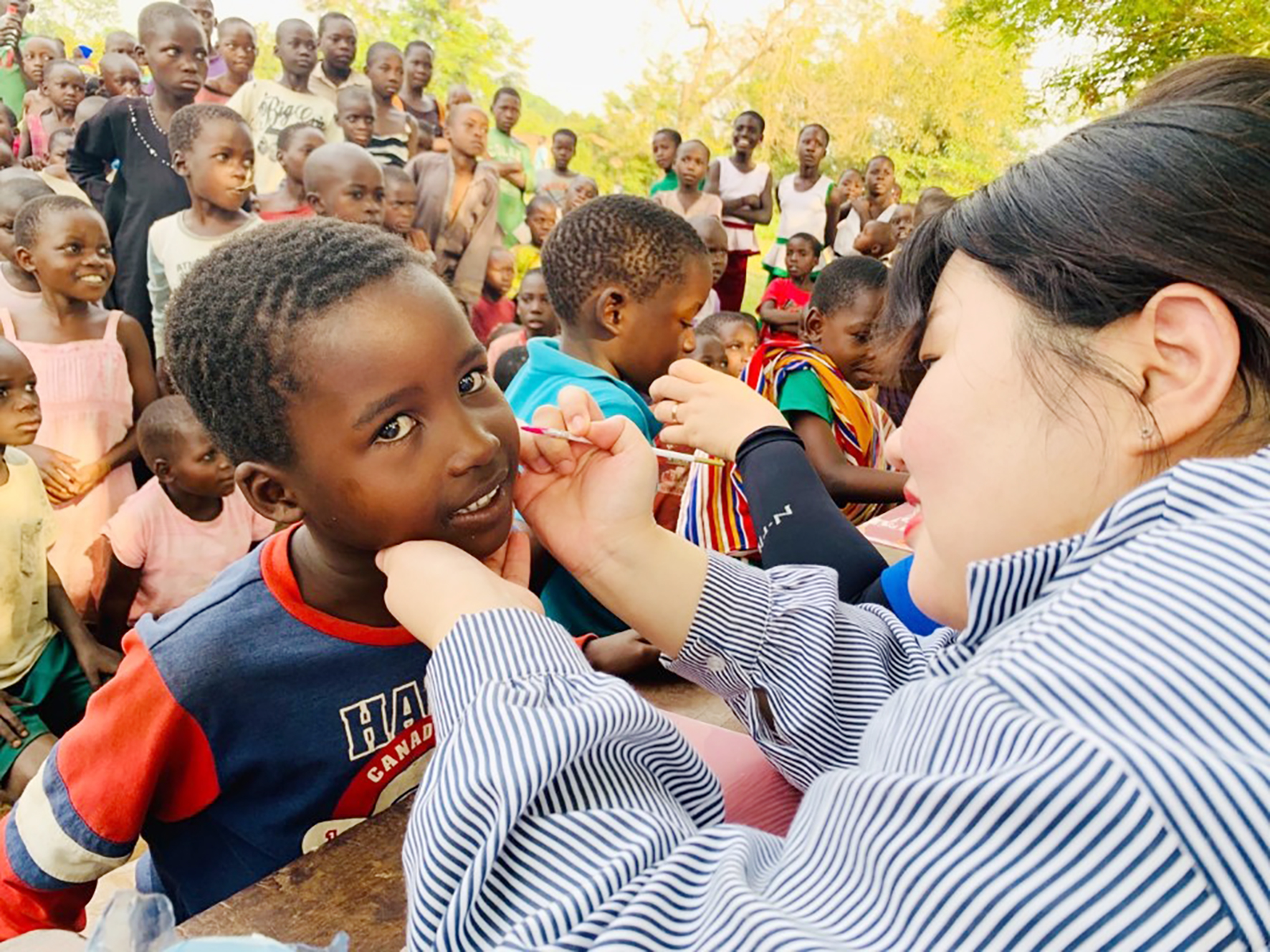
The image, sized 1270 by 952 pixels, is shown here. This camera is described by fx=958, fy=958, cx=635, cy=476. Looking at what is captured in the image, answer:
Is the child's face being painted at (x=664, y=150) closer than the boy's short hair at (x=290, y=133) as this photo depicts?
No

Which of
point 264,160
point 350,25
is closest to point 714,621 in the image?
point 264,160

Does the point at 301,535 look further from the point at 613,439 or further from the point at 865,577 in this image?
the point at 865,577

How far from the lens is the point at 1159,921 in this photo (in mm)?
429

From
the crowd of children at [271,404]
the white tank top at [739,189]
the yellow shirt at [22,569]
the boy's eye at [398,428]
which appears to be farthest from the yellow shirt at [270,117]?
the boy's eye at [398,428]

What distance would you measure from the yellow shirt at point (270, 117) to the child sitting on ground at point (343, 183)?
0.89 metres

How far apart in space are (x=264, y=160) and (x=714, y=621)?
4.79m

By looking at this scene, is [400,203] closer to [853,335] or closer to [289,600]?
[853,335]

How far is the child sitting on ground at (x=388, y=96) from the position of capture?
19.7ft

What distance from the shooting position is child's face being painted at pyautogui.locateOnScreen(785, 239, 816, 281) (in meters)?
7.46

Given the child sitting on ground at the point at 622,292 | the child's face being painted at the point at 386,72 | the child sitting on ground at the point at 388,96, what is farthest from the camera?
the child's face being painted at the point at 386,72

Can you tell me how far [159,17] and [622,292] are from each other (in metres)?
3.23

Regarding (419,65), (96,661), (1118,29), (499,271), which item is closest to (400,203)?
(499,271)

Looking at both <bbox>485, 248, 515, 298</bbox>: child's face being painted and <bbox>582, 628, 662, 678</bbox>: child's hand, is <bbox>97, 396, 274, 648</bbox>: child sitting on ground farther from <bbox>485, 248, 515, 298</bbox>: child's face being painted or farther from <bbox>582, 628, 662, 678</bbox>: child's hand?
<bbox>485, 248, 515, 298</bbox>: child's face being painted

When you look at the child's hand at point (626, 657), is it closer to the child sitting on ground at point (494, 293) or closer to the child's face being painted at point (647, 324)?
the child's face being painted at point (647, 324)
